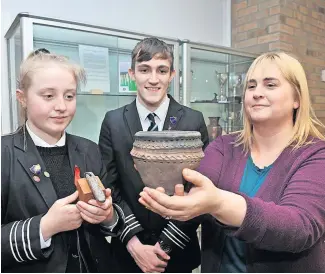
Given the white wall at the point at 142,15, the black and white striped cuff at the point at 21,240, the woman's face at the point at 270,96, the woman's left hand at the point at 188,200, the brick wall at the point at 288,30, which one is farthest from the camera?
the brick wall at the point at 288,30

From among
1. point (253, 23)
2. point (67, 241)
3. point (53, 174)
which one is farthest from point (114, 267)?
point (253, 23)

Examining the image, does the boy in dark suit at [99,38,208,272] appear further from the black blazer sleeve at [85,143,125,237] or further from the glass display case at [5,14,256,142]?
the glass display case at [5,14,256,142]

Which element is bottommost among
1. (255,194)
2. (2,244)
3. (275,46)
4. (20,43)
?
(2,244)

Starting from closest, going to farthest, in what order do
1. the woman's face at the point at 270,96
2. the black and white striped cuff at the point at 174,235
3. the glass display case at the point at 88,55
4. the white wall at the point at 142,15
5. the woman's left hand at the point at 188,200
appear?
the woman's left hand at the point at 188,200 → the woman's face at the point at 270,96 → the black and white striped cuff at the point at 174,235 → the glass display case at the point at 88,55 → the white wall at the point at 142,15

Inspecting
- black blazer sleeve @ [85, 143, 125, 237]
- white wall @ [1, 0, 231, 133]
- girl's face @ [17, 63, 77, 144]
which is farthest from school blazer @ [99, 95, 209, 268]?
white wall @ [1, 0, 231, 133]

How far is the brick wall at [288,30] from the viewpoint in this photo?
10.1 ft

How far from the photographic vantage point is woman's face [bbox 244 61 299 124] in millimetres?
988

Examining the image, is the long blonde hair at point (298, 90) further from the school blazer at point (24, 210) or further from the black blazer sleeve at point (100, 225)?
the school blazer at point (24, 210)

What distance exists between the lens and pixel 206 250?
3.55 ft

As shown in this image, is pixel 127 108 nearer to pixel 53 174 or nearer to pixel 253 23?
pixel 53 174

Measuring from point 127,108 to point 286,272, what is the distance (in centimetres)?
85

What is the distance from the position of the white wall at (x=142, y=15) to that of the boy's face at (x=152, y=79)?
913mm

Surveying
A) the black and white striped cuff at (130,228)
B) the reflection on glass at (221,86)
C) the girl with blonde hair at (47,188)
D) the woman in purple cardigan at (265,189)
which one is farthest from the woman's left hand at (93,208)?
the reflection on glass at (221,86)

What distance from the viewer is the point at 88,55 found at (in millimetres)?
2199
